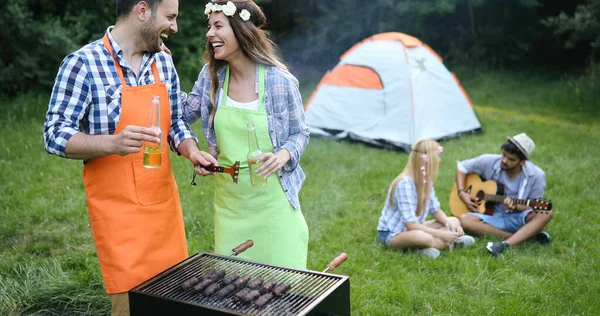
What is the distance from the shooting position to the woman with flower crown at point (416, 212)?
5031 millimetres

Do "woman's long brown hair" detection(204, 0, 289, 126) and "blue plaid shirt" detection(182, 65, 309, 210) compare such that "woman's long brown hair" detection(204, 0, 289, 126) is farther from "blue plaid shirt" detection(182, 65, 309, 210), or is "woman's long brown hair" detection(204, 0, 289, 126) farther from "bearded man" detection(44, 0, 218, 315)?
"bearded man" detection(44, 0, 218, 315)

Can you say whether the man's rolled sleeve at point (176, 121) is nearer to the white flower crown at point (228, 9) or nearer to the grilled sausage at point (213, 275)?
the white flower crown at point (228, 9)

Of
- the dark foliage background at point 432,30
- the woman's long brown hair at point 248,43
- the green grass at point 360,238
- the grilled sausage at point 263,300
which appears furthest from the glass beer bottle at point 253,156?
the dark foliage background at point 432,30

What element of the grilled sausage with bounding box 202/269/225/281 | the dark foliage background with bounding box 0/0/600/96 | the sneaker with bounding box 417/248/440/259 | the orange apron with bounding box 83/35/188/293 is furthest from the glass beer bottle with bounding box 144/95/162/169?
the dark foliage background with bounding box 0/0/600/96

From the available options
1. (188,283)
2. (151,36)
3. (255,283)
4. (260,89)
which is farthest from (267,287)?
(151,36)

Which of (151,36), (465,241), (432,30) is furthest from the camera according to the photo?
(432,30)

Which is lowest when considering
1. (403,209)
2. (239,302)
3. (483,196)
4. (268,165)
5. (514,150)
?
(483,196)

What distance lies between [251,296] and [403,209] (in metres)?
2.89

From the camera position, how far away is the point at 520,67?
14.7m

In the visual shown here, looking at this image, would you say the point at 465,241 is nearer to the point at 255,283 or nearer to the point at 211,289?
the point at 255,283

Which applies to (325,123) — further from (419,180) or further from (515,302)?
(515,302)

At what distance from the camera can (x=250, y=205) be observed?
3.05 metres

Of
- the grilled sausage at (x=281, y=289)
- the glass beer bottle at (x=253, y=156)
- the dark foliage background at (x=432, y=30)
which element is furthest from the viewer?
the dark foliage background at (x=432, y=30)

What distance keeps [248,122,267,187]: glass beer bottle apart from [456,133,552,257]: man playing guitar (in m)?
3.00
